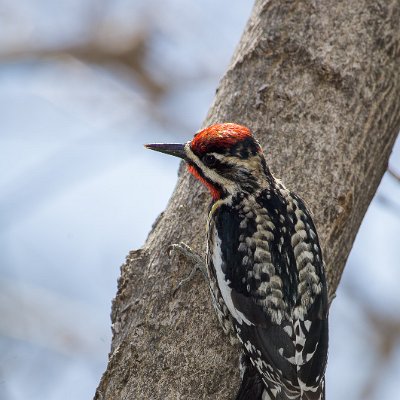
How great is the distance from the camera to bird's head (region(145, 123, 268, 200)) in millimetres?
4031

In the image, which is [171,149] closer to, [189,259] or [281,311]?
[189,259]

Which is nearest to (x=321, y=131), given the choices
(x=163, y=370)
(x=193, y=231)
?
(x=193, y=231)

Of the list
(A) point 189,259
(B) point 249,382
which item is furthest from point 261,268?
(B) point 249,382

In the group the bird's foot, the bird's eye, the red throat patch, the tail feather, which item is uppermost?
the bird's eye

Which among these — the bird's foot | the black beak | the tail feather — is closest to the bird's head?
the black beak

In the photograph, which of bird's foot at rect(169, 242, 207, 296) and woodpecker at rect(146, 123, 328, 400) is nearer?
woodpecker at rect(146, 123, 328, 400)

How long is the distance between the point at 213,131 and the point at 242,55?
0.74 metres

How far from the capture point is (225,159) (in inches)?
163

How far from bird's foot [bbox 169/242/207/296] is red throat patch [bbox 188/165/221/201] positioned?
0.97 feet

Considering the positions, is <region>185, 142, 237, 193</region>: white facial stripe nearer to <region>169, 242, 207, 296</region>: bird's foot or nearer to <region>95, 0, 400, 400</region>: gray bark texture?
<region>95, 0, 400, 400</region>: gray bark texture

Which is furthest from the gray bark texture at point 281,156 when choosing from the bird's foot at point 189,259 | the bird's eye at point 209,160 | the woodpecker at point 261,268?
the bird's eye at point 209,160

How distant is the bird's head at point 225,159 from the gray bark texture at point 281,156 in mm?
197

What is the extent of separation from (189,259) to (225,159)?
51cm

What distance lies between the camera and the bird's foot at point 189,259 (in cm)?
401
